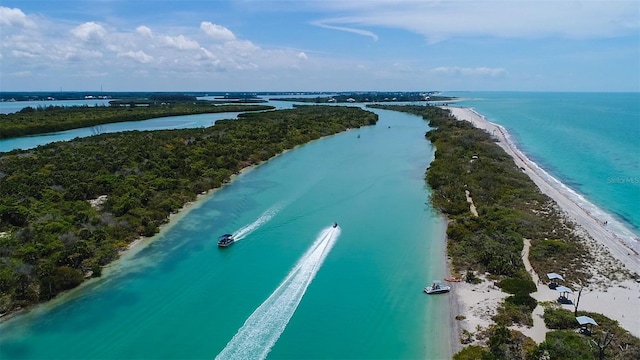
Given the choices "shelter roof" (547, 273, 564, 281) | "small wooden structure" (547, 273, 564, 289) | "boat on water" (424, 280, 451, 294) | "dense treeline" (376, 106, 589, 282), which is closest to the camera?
"small wooden structure" (547, 273, 564, 289)

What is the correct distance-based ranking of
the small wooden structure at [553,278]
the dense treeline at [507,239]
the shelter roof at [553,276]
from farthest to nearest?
the shelter roof at [553,276] → the small wooden structure at [553,278] → the dense treeline at [507,239]

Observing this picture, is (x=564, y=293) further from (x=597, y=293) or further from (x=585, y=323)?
(x=585, y=323)

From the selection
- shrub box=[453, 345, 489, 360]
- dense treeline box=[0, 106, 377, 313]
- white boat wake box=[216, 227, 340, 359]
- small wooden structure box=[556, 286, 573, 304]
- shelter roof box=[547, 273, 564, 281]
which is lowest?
white boat wake box=[216, 227, 340, 359]

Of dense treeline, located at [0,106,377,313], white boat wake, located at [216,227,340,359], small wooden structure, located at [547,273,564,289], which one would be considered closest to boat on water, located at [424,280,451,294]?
small wooden structure, located at [547,273,564,289]

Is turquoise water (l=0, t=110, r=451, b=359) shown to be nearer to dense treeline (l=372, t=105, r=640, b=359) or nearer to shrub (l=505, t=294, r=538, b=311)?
dense treeline (l=372, t=105, r=640, b=359)

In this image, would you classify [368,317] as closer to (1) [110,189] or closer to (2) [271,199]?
(2) [271,199]

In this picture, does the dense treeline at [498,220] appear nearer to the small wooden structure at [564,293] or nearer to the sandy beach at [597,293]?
the sandy beach at [597,293]

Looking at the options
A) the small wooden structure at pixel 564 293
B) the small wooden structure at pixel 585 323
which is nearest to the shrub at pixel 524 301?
the small wooden structure at pixel 564 293
